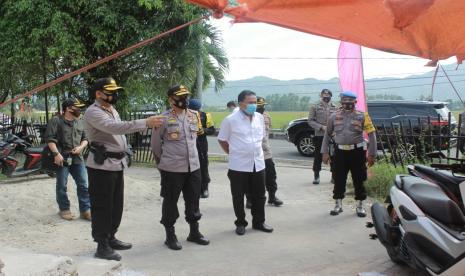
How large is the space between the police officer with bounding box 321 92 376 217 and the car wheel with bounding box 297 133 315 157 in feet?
26.1

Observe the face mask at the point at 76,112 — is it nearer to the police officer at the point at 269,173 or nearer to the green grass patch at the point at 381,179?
the police officer at the point at 269,173

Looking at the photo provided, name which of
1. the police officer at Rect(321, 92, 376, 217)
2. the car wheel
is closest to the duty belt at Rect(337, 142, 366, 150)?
the police officer at Rect(321, 92, 376, 217)

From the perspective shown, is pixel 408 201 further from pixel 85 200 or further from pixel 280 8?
pixel 85 200

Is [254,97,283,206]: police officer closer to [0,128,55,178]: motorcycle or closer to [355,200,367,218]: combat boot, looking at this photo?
[355,200,367,218]: combat boot

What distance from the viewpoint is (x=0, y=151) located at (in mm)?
8719

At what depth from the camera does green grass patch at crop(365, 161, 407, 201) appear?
7.66 m

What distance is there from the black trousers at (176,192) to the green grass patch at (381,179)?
3508mm

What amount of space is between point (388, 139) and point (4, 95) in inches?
563

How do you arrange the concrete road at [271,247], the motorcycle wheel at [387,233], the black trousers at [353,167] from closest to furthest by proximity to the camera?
the motorcycle wheel at [387,233] → the concrete road at [271,247] → the black trousers at [353,167]

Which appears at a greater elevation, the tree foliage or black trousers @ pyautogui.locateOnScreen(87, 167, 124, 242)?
the tree foliage

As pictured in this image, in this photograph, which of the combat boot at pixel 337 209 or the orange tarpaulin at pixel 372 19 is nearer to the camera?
the orange tarpaulin at pixel 372 19

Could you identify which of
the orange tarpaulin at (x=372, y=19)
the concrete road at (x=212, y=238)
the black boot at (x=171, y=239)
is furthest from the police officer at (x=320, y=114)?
the orange tarpaulin at (x=372, y=19)

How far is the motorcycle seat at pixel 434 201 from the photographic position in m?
3.69

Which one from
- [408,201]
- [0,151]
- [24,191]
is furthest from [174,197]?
[0,151]
